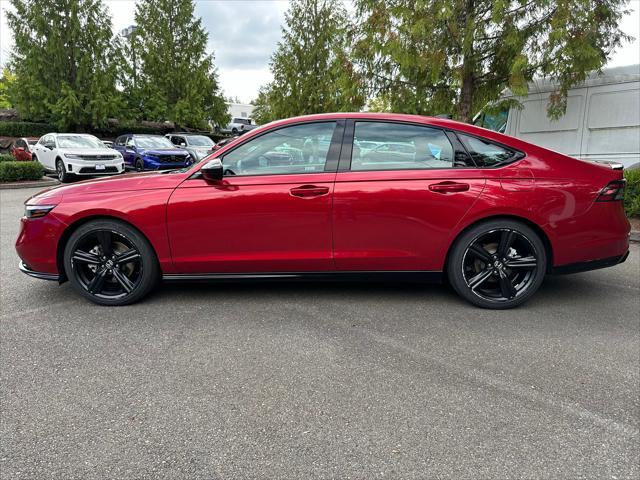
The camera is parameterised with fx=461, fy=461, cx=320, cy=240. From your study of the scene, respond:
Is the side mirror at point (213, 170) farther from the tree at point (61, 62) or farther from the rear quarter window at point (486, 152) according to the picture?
the tree at point (61, 62)

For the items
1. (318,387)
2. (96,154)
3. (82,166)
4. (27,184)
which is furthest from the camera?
(96,154)

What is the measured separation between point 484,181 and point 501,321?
111 cm

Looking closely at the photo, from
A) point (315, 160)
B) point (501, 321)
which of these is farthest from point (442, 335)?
point (315, 160)

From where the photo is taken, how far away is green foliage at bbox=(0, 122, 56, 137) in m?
25.7

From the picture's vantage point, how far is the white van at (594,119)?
29.5ft

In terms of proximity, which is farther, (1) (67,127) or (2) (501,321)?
(1) (67,127)

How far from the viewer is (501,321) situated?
11.7ft

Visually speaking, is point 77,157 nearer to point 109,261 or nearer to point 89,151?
point 89,151

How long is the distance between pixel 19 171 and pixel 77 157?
5.58 ft

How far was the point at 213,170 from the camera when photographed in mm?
3609

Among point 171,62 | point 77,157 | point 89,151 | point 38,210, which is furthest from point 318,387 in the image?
point 171,62

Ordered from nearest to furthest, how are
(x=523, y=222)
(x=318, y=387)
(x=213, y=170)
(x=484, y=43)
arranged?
(x=318, y=387) → (x=213, y=170) → (x=523, y=222) → (x=484, y=43)

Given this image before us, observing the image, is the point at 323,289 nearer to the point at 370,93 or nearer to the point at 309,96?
the point at 370,93

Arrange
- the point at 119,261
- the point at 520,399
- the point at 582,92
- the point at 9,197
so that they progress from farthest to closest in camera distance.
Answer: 1. the point at 9,197
2. the point at 582,92
3. the point at 119,261
4. the point at 520,399
